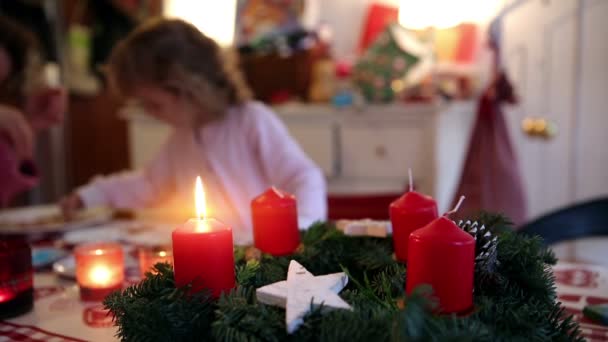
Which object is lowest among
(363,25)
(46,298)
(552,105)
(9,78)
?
(46,298)

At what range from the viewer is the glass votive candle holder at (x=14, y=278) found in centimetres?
59

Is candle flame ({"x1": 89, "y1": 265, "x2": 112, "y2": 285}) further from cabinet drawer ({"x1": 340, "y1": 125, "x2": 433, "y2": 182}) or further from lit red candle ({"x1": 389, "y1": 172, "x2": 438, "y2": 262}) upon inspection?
cabinet drawer ({"x1": 340, "y1": 125, "x2": 433, "y2": 182})

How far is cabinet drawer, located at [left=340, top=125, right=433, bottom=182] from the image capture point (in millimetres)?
1798

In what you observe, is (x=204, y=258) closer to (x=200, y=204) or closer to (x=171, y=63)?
(x=200, y=204)

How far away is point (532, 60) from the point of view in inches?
76.7

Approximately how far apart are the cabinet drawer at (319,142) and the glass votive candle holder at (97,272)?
49.4 inches

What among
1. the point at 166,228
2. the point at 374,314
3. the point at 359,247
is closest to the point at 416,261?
the point at 374,314

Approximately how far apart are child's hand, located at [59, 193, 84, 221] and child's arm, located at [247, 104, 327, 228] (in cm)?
48

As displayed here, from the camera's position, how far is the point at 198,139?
5.07ft

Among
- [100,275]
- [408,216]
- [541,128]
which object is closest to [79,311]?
[100,275]

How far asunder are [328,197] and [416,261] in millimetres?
1037

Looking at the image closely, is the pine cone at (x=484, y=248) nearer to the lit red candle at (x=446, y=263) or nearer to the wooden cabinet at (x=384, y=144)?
the lit red candle at (x=446, y=263)

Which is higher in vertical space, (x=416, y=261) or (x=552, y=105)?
(x=552, y=105)

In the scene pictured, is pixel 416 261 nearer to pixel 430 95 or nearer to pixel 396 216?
pixel 396 216
